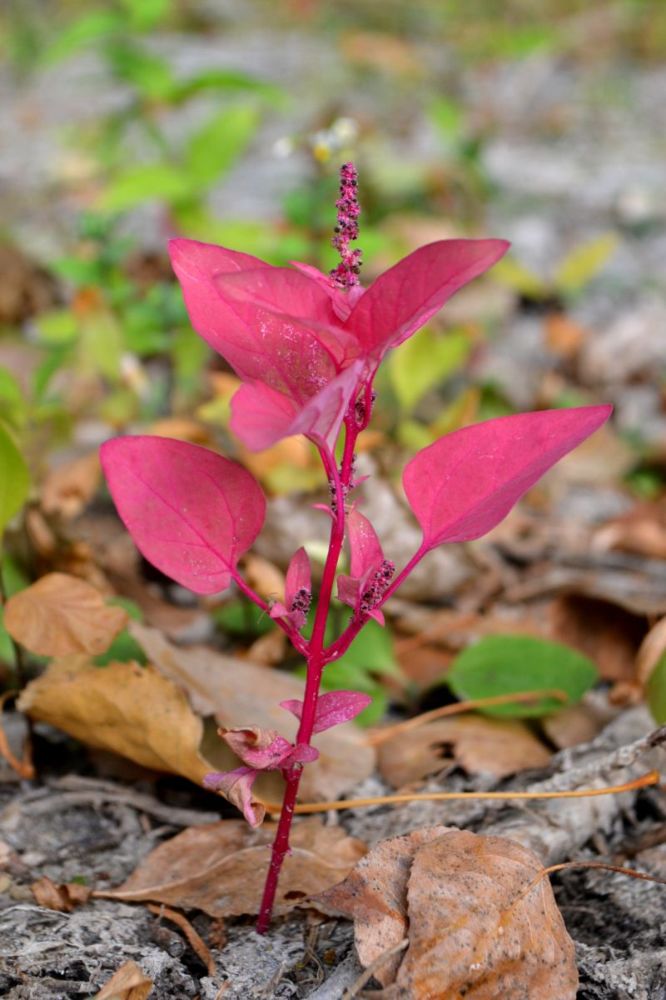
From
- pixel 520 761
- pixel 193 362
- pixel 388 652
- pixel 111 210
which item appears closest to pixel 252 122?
pixel 111 210

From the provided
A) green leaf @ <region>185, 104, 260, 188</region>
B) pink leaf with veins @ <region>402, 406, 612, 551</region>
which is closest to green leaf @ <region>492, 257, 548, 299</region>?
green leaf @ <region>185, 104, 260, 188</region>

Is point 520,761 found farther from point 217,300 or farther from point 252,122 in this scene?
point 252,122

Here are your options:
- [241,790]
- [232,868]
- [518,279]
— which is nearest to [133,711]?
[232,868]

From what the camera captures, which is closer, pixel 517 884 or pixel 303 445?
pixel 517 884

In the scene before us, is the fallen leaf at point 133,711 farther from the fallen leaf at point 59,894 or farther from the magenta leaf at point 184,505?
the magenta leaf at point 184,505

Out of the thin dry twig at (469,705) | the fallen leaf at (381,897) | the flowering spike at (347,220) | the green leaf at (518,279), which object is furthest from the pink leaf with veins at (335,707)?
the green leaf at (518,279)
